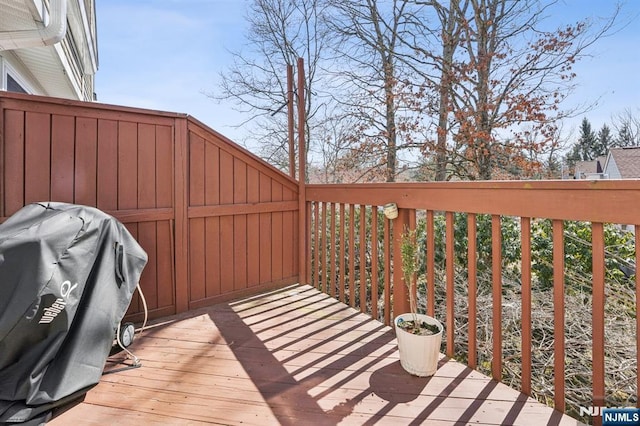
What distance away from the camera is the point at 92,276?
5.57 ft

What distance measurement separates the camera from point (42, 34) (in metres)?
2.24

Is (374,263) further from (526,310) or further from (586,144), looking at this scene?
(586,144)

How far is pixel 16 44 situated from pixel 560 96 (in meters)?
7.10

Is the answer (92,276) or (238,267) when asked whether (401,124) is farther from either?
(92,276)

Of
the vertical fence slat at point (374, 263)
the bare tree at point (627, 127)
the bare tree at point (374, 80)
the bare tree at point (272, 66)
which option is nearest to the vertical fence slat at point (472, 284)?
the vertical fence slat at point (374, 263)

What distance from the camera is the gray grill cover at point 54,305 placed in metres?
1.36

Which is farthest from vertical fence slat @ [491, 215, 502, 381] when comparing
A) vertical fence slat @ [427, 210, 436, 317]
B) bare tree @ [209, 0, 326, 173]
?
bare tree @ [209, 0, 326, 173]

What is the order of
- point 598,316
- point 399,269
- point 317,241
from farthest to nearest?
point 317,241 < point 399,269 < point 598,316

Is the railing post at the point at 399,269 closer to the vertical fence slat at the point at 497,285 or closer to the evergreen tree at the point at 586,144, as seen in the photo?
the vertical fence slat at the point at 497,285

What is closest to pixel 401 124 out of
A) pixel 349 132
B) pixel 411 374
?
pixel 349 132

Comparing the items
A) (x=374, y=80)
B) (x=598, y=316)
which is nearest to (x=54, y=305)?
(x=598, y=316)

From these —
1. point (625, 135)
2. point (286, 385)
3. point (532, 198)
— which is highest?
point (625, 135)

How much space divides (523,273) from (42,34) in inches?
131

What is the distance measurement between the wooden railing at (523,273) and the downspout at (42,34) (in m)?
2.31
